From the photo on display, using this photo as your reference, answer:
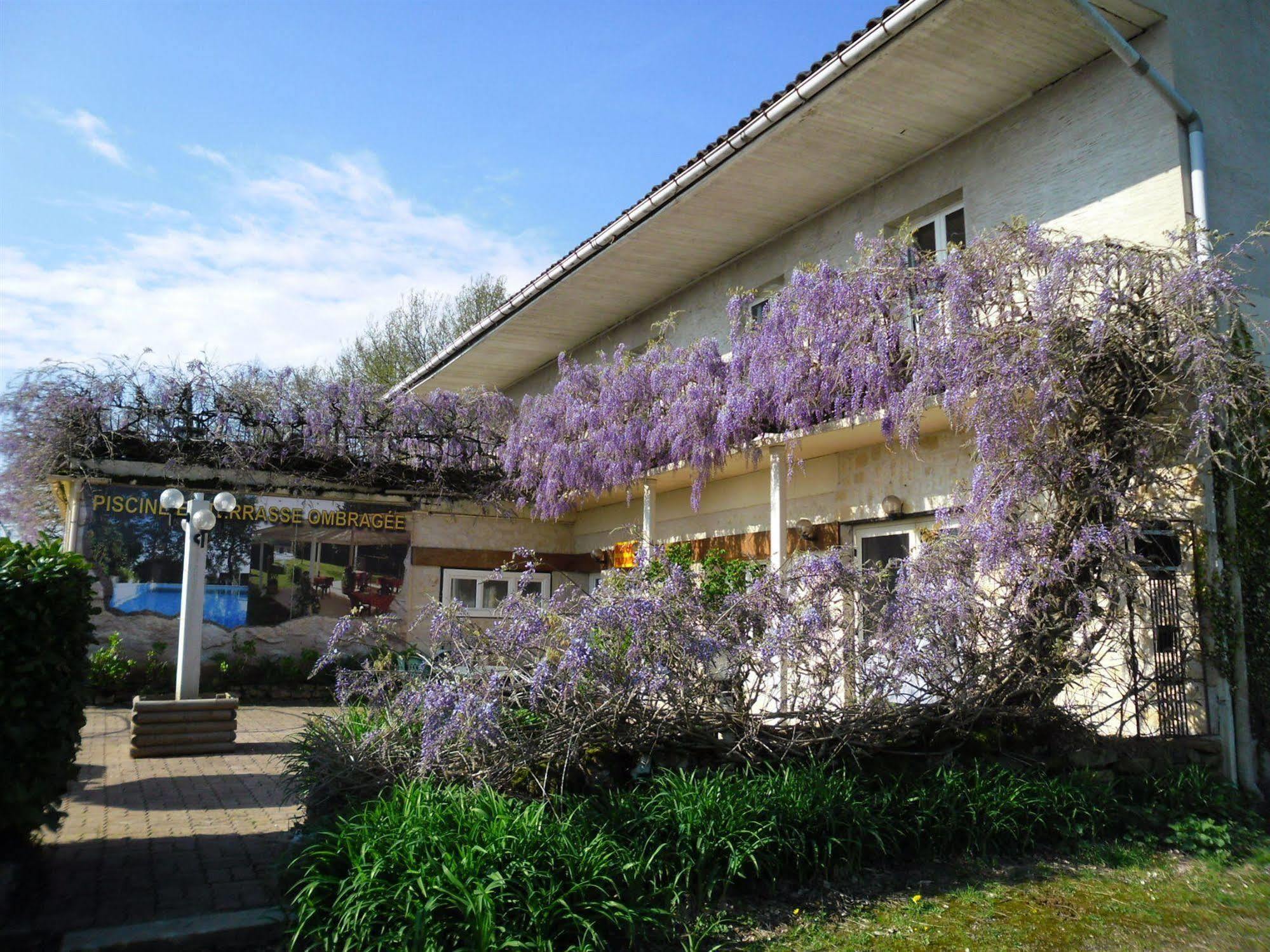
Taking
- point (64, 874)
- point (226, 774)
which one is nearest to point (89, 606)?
point (64, 874)

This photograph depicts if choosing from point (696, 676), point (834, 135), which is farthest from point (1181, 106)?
point (696, 676)

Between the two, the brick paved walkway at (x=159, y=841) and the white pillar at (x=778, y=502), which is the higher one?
the white pillar at (x=778, y=502)

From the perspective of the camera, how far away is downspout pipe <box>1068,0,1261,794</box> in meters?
6.41

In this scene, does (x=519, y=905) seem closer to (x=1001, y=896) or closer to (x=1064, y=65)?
(x=1001, y=896)

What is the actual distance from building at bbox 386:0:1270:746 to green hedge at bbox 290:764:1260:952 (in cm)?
134

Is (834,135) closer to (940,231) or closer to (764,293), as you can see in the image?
(940,231)

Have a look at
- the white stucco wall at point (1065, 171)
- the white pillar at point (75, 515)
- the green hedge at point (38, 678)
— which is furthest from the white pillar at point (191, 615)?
the white stucco wall at point (1065, 171)

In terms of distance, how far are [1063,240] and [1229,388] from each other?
1854 millimetres

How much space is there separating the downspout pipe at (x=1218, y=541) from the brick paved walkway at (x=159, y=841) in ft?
20.4

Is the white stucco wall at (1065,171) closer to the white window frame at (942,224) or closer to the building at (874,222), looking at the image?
the building at (874,222)

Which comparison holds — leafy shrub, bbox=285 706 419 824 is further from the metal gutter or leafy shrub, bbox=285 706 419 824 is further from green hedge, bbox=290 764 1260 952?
the metal gutter

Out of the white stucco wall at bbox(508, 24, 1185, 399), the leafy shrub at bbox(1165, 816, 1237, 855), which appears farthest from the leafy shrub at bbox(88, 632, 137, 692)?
the leafy shrub at bbox(1165, 816, 1237, 855)

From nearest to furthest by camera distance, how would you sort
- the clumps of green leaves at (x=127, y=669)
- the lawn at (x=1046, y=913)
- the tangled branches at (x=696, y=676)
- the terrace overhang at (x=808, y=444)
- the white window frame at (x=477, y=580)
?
the lawn at (x=1046, y=913)
the tangled branches at (x=696, y=676)
the terrace overhang at (x=808, y=444)
the clumps of green leaves at (x=127, y=669)
the white window frame at (x=477, y=580)

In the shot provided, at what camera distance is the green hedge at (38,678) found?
14.6 ft
